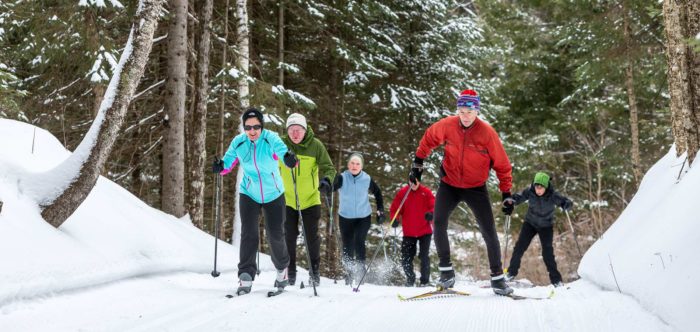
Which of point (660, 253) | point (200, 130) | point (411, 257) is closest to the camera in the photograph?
point (660, 253)

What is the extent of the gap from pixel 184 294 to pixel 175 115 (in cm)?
523

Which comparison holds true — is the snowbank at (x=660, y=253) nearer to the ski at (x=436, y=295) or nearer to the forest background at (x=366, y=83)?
the ski at (x=436, y=295)

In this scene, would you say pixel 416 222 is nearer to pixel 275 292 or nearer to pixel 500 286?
pixel 500 286

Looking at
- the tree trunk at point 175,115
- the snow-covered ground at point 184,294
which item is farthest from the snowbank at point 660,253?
the tree trunk at point 175,115

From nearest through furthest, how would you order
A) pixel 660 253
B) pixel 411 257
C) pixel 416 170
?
1. pixel 660 253
2. pixel 416 170
3. pixel 411 257

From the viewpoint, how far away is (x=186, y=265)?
7.20m

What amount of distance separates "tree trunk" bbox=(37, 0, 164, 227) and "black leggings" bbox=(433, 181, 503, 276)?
3.43m

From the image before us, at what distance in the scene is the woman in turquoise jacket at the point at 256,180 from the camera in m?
6.07

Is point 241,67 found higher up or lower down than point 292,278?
higher up

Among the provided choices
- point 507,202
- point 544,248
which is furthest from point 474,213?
point 544,248

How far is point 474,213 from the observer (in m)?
6.25

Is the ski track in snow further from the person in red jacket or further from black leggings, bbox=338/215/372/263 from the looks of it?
the person in red jacket

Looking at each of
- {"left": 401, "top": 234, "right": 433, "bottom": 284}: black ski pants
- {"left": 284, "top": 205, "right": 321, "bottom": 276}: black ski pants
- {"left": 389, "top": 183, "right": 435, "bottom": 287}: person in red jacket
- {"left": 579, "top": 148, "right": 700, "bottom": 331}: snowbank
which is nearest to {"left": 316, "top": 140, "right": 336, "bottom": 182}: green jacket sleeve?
{"left": 284, "top": 205, "right": 321, "bottom": 276}: black ski pants

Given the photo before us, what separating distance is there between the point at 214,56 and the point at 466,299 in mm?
10941
